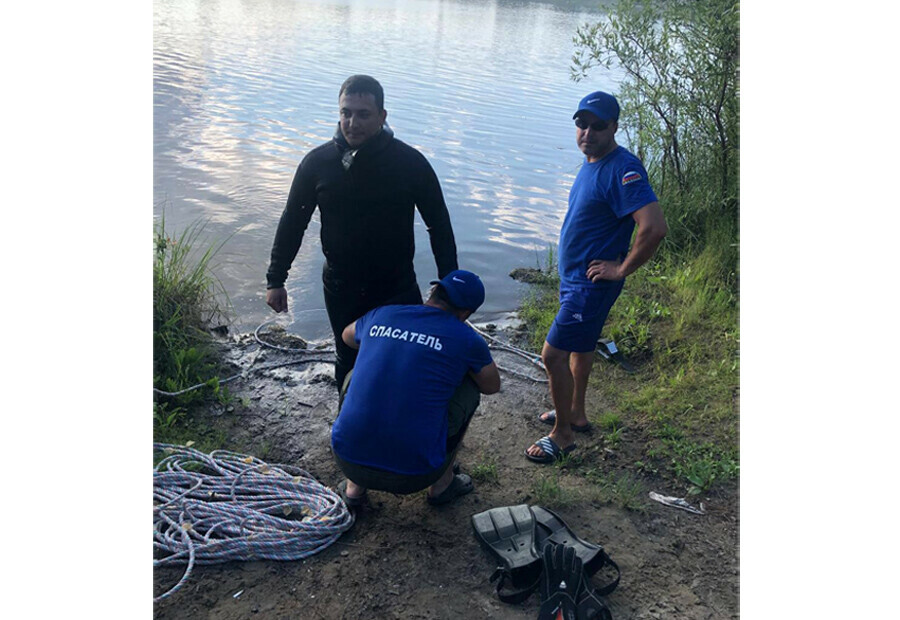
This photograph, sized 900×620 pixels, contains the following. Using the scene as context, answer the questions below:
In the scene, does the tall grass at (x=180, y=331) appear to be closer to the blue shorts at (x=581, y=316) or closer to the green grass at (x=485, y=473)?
the green grass at (x=485, y=473)

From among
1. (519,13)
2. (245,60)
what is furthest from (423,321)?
(519,13)

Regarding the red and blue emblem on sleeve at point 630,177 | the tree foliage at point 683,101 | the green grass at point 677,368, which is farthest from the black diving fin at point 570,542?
the tree foliage at point 683,101

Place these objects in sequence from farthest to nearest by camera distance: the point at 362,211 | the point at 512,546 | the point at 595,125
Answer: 1. the point at 595,125
2. the point at 362,211
3. the point at 512,546

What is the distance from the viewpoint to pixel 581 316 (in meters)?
4.30

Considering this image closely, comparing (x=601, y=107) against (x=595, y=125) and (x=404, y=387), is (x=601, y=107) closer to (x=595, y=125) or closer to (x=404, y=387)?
(x=595, y=125)

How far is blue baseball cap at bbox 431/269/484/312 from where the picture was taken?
353cm

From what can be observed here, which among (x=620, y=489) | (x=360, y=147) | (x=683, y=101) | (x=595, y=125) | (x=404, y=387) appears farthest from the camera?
(x=683, y=101)

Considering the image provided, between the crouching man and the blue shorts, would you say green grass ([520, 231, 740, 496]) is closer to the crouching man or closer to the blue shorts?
the blue shorts

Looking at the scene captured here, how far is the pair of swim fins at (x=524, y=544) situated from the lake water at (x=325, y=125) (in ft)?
11.6

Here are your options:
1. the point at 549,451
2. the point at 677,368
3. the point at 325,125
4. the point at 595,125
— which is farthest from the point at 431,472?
the point at 325,125

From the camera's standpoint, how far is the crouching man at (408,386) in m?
3.41

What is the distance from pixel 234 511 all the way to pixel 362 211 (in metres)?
1.65

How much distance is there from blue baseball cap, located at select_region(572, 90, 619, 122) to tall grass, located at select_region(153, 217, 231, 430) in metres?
2.96

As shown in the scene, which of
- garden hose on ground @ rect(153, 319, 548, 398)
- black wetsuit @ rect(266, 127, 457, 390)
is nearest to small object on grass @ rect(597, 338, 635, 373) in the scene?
garden hose on ground @ rect(153, 319, 548, 398)
